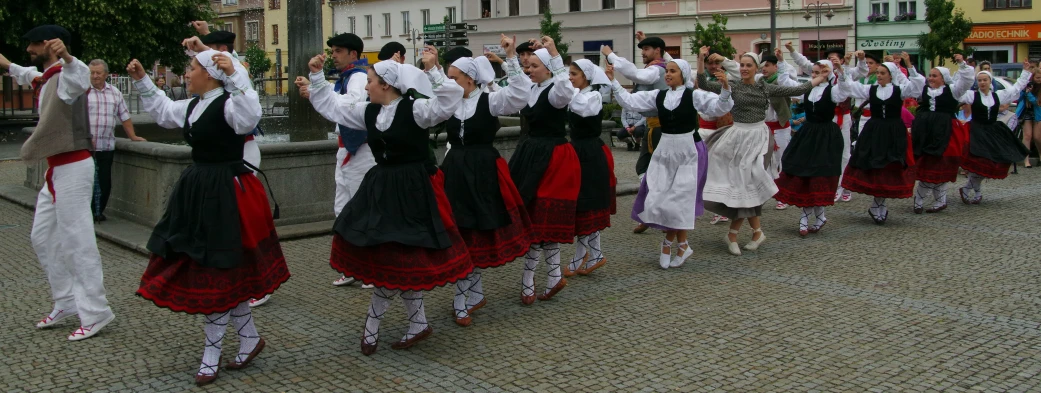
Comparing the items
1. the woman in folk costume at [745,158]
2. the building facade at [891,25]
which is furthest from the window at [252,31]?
the woman in folk costume at [745,158]

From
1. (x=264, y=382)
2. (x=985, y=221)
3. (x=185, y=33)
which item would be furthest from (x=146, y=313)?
(x=185, y=33)

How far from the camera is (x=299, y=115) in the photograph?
11.3 metres

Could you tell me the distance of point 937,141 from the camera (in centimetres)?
1123

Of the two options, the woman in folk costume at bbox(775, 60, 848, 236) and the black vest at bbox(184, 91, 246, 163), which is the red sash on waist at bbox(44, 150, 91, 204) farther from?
the woman in folk costume at bbox(775, 60, 848, 236)

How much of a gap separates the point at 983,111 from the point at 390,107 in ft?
29.8

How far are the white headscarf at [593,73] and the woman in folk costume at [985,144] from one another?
20.8 ft

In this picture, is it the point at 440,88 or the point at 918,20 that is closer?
the point at 440,88

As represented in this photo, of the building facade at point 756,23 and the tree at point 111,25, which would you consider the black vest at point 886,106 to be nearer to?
the tree at point 111,25

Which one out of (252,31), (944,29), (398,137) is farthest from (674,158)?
(252,31)

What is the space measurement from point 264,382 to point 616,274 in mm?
3492

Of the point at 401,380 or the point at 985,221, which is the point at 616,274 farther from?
→ the point at 985,221

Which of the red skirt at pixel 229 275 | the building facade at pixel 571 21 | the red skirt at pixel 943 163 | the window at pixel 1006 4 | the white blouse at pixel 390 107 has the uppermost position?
the building facade at pixel 571 21

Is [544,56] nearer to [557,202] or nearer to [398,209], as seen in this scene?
[557,202]

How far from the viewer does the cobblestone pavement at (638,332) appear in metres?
5.16
